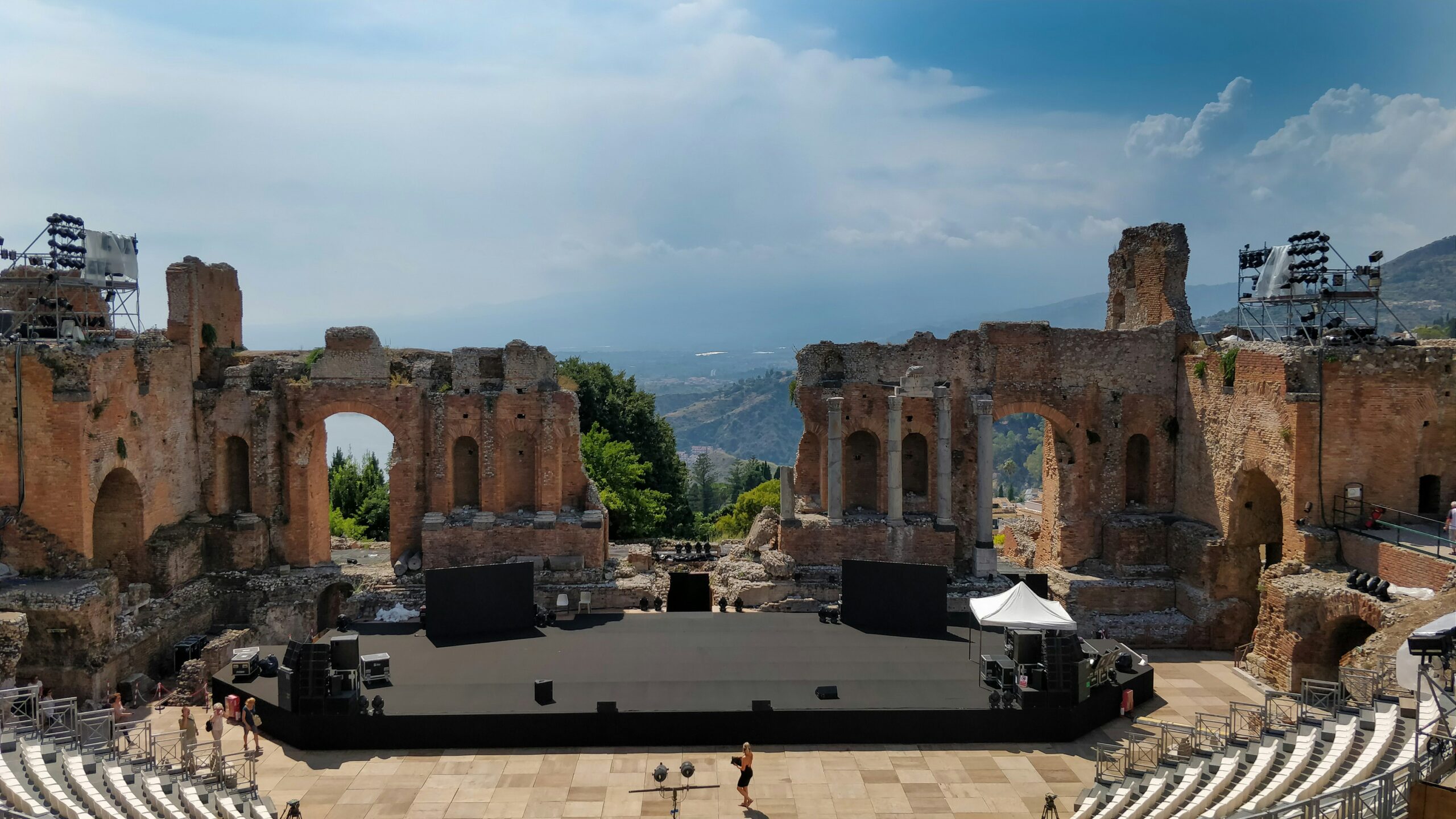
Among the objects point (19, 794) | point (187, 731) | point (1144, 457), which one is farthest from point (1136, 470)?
point (19, 794)

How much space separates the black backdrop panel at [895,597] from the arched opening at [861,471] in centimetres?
626

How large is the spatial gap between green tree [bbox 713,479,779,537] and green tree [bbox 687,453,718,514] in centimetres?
2366

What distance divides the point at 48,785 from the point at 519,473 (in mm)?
16086

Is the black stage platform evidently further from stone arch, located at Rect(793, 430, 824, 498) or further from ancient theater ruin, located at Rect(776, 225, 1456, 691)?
stone arch, located at Rect(793, 430, 824, 498)

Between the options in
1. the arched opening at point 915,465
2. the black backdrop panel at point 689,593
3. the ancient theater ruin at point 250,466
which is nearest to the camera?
the ancient theater ruin at point 250,466

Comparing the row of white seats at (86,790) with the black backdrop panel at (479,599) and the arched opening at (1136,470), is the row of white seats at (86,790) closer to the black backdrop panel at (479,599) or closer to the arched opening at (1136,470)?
the black backdrop panel at (479,599)

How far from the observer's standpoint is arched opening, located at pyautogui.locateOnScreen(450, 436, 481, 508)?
29.6 metres

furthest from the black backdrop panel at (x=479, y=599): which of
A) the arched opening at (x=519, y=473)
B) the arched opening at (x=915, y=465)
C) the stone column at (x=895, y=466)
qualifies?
the arched opening at (x=915, y=465)

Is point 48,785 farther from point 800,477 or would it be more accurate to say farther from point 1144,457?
point 1144,457

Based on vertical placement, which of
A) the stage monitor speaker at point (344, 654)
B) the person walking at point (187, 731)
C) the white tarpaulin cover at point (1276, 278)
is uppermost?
the white tarpaulin cover at point (1276, 278)

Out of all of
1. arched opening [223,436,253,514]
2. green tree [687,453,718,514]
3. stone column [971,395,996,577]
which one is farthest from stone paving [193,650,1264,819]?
green tree [687,453,718,514]

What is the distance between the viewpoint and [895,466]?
1128 inches

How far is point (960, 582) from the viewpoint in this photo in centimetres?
2798

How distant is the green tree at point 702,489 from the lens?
288ft
